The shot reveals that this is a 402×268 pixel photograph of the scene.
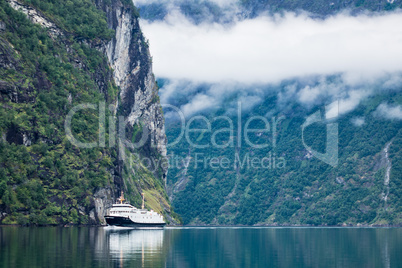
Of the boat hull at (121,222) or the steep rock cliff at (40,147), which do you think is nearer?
the steep rock cliff at (40,147)

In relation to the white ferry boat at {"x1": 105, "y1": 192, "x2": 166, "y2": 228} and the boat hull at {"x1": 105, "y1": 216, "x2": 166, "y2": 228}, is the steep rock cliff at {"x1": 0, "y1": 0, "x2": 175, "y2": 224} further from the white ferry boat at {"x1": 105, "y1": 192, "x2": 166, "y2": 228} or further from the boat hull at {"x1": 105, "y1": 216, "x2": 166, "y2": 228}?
the boat hull at {"x1": 105, "y1": 216, "x2": 166, "y2": 228}

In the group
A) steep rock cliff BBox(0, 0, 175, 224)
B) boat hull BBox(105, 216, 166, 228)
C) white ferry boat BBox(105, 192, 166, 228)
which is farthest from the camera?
white ferry boat BBox(105, 192, 166, 228)

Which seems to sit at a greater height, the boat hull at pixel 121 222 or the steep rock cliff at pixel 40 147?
the steep rock cliff at pixel 40 147

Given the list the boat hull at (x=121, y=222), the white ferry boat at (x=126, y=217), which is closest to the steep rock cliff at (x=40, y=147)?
the white ferry boat at (x=126, y=217)

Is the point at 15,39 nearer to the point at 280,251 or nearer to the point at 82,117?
the point at 82,117

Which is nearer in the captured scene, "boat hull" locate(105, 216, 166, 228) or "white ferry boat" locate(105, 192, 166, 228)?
"boat hull" locate(105, 216, 166, 228)

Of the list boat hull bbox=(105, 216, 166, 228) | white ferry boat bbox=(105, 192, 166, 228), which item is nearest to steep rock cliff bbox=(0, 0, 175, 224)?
white ferry boat bbox=(105, 192, 166, 228)

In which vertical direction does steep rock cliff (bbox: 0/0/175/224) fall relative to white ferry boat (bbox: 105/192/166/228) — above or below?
above

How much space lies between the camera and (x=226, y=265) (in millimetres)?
76938

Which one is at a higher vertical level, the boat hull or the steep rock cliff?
the steep rock cliff

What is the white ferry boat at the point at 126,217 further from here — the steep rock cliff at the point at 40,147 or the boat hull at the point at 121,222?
the steep rock cliff at the point at 40,147

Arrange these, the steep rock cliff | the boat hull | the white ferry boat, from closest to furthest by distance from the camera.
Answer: the steep rock cliff
the boat hull
the white ferry boat

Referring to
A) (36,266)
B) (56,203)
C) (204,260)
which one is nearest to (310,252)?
(204,260)

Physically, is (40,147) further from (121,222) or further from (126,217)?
(126,217)
